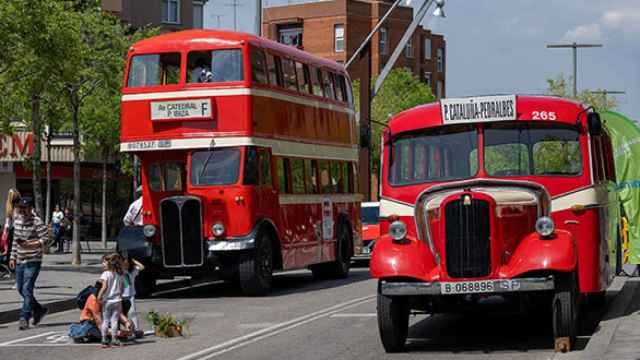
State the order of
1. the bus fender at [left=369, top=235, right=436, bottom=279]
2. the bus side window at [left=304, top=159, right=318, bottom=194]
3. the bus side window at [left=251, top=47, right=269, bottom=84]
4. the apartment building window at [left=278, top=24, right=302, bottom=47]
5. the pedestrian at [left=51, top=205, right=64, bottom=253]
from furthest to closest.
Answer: the apartment building window at [left=278, top=24, right=302, bottom=47]
the pedestrian at [left=51, top=205, right=64, bottom=253]
the bus side window at [left=304, top=159, right=318, bottom=194]
the bus side window at [left=251, top=47, right=269, bottom=84]
the bus fender at [left=369, top=235, right=436, bottom=279]

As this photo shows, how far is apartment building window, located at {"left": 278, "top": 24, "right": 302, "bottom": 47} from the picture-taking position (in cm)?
9150

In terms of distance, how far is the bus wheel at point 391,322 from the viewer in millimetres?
13109

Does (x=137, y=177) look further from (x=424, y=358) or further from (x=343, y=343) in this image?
(x=424, y=358)

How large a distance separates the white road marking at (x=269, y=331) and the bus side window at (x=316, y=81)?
6.81 m

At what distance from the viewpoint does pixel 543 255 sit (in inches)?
504

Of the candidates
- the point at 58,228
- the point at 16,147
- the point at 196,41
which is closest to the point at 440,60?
the point at 16,147

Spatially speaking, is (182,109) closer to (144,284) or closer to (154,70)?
(154,70)

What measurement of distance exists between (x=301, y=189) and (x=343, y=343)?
37.1ft

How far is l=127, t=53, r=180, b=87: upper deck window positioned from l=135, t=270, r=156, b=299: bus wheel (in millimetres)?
3496

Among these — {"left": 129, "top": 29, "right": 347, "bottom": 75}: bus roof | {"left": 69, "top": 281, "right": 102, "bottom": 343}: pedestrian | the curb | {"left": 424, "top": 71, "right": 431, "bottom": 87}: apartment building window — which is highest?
{"left": 424, "top": 71, "right": 431, "bottom": 87}: apartment building window

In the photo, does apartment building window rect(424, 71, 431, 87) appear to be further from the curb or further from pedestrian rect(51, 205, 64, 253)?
the curb

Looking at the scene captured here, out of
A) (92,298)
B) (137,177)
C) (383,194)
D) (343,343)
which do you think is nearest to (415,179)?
(383,194)

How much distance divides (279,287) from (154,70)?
5.60 metres

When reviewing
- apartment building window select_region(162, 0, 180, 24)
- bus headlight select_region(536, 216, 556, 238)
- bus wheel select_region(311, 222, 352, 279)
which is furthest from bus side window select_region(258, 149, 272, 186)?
apartment building window select_region(162, 0, 180, 24)
